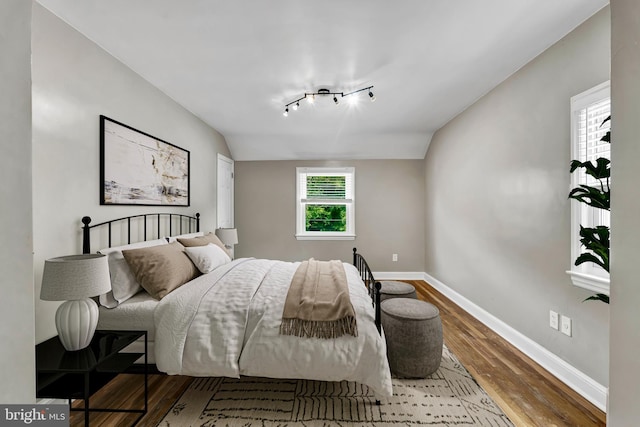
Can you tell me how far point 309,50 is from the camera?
2180 millimetres

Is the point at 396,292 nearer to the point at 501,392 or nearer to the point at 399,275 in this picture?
the point at 501,392

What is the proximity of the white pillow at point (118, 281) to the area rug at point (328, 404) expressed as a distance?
2.75ft

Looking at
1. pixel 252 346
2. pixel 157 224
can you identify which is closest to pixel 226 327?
pixel 252 346

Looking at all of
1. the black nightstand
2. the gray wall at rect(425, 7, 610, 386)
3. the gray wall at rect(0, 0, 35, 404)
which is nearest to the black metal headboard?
the black nightstand

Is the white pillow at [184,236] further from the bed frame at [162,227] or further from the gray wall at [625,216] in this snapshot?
the gray wall at [625,216]

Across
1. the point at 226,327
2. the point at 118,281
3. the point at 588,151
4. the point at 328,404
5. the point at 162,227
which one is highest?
the point at 588,151

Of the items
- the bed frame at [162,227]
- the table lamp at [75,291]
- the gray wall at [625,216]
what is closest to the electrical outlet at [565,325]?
the bed frame at [162,227]

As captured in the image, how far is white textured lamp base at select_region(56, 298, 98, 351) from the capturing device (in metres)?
1.57

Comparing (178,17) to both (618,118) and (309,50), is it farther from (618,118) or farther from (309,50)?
(618,118)

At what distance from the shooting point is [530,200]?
2.40m

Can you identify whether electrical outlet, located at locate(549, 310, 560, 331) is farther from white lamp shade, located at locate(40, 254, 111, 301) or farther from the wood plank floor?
white lamp shade, located at locate(40, 254, 111, 301)

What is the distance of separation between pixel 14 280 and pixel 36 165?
1.74 m

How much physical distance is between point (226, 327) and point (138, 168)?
1777mm

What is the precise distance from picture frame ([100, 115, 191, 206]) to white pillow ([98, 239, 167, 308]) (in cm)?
44
